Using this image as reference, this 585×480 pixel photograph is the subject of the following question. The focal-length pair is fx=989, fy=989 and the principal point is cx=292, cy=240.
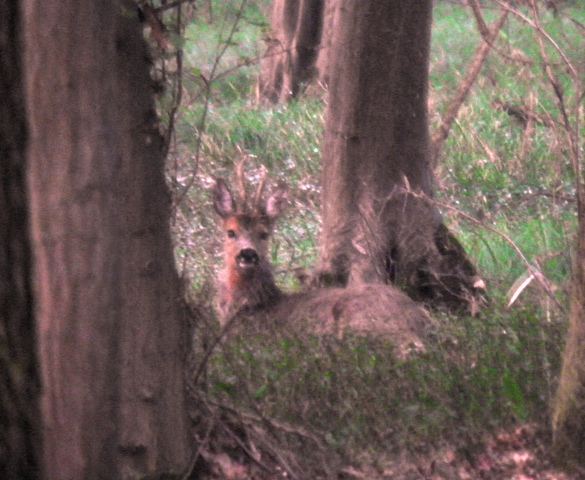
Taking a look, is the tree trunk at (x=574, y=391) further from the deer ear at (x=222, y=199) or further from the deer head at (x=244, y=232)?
the deer ear at (x=222, y=199)

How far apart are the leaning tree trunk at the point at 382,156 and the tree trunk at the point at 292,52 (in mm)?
7964

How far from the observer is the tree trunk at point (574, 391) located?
436 cm

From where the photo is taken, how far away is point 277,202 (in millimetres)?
8031

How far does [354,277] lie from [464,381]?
9.58 ft

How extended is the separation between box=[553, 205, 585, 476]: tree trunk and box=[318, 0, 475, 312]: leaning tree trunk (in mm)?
2773

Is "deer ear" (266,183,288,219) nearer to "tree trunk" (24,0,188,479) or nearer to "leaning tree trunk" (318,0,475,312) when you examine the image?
"leaning tree trunk" (318,0,475,312)

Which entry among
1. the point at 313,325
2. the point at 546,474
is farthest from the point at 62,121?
the point at 313,325

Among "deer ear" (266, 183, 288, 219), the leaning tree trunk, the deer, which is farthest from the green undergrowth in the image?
"deer ear" (266, 183, 288, 219)

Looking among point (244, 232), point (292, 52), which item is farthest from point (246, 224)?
point (292, 52)

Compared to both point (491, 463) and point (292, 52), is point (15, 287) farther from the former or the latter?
point (292, 52)

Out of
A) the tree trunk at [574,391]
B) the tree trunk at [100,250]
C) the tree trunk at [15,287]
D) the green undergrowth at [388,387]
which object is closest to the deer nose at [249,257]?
the green undergrowth at [388,387]

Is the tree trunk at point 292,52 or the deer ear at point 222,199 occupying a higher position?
the tree trunk at point 292,52

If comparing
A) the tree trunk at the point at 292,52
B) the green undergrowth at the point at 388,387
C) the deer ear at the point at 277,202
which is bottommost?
the green undergrowth at the point at 388,387

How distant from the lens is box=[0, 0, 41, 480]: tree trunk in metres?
3.35
